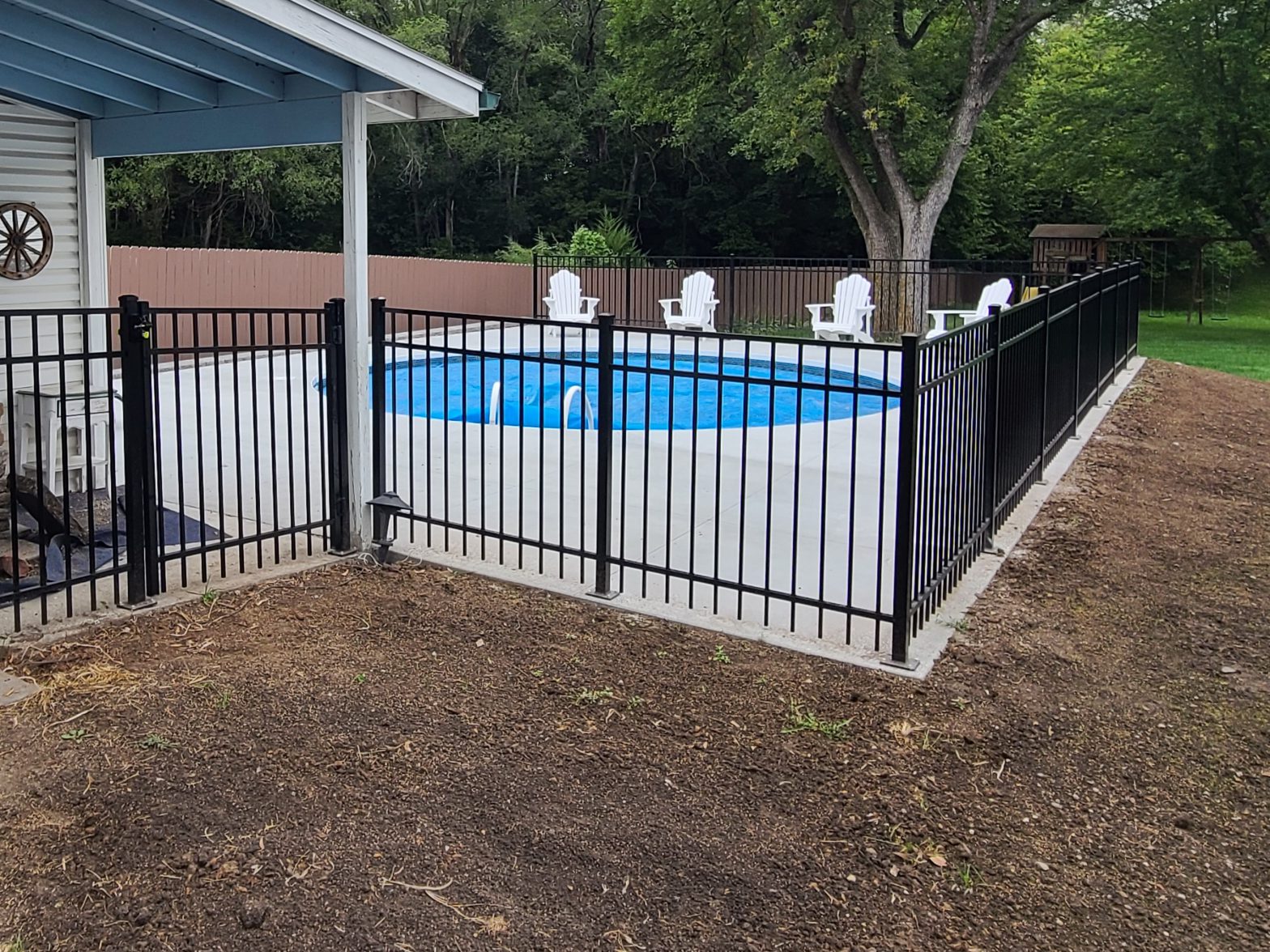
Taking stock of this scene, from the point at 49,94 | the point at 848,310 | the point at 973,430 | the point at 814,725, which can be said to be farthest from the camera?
the point at 848,310

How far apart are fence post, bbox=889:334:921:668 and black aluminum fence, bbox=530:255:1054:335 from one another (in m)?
15.9

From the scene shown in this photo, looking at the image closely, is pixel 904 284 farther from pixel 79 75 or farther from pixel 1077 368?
pixel 79 75

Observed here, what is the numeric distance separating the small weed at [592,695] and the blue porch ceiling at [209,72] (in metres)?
2.90

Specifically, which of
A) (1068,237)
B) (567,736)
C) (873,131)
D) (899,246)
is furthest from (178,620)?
(1068,237)

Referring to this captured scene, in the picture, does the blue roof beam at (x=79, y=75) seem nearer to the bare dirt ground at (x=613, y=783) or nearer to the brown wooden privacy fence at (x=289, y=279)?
the bare dirt ground at (x=613, y=783)

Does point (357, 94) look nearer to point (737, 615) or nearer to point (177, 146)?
point (177, 146)

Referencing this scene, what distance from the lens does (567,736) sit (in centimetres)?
347

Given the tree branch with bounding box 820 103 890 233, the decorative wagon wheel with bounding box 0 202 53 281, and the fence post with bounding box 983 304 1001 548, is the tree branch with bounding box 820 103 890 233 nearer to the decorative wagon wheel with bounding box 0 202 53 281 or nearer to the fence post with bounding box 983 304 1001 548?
the fence post with bounding box 983 304 1001 548

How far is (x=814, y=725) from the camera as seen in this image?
359 cm

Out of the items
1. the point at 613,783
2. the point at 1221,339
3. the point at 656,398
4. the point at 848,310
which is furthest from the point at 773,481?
the point at 1221,339

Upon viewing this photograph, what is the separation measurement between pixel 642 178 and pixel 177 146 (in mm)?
25200

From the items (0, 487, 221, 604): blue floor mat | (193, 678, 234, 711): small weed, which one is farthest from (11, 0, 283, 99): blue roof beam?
(193, 678, 234, 711): small weed

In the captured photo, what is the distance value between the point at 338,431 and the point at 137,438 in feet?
3.61

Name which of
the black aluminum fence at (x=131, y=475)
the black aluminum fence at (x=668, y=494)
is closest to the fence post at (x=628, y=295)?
the black aluminum fence at (x=668, y=494)
